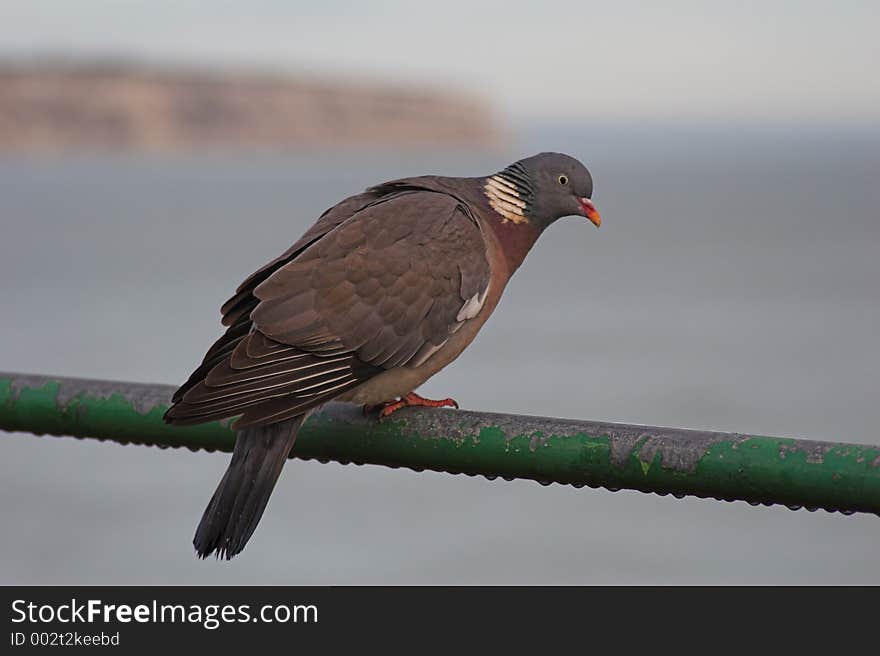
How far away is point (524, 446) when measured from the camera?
2672 millimetres

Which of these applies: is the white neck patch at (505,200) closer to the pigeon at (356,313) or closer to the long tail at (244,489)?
the pigeon at (356,313)

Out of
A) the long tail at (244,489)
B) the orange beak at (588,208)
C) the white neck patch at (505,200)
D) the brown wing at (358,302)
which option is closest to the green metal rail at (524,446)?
the long tail at (244,489)

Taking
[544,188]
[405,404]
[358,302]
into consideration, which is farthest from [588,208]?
[405,404]

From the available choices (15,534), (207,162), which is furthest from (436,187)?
(207,162)

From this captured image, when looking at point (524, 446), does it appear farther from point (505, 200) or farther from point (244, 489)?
point (505, 200)

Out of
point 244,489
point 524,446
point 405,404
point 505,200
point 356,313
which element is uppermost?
point 505,200

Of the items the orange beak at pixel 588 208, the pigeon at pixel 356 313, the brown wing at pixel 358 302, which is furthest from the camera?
the orange beak at pixel 588 208

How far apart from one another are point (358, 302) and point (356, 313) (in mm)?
42

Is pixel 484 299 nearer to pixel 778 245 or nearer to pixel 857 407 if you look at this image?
pixel 857 407

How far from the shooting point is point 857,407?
816 inches

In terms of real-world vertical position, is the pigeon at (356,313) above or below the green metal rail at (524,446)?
above

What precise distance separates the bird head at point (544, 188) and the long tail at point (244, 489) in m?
1.37

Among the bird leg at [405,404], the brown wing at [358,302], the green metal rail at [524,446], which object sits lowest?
the green metal rail at [524,446]

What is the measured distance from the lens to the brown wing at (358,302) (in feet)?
11.7
